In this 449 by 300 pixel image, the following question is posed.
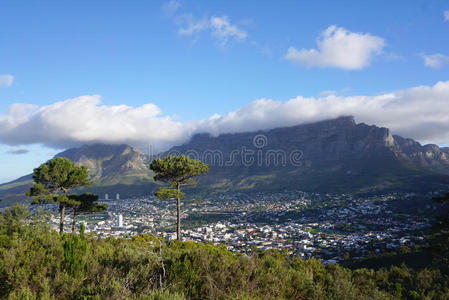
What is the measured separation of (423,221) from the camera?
6375 centimetres

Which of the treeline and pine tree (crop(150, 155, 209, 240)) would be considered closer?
the treeline

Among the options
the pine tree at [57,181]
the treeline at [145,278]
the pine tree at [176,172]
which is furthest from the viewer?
the pine tree at [57,181]

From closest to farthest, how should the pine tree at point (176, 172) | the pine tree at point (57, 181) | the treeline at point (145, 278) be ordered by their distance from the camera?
the treeline at point (145, 278), the pine tree at point (176, 172), the pine tree at point (57, 181)

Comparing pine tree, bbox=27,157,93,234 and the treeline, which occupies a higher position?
pine tree, bbox=27,157,93,234

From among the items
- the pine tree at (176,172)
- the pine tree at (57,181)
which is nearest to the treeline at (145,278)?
the pine tree at (176,172)

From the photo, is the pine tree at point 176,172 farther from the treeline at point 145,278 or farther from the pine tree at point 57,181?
the treeline at point 145,278

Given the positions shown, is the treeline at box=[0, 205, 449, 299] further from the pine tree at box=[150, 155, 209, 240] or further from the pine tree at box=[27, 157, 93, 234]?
the pine tree at box=[27, 157, 93, 234]

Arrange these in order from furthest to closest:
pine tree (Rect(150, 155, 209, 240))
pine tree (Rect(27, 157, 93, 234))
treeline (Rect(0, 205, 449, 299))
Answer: pine tree (Rect(27, 157, 93, 234)) < pine tree (Rect(150, 155, 209, 240)) < treeline (Rect(0, 205, 449, 299))

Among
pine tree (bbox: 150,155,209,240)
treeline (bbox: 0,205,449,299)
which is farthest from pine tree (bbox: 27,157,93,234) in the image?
Result: treeline (bbox: 0,205,449,299)

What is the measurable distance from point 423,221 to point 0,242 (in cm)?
8112

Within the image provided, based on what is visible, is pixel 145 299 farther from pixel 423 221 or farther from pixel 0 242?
pixel 423 221

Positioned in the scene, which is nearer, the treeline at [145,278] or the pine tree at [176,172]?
the treeline at [145,278]

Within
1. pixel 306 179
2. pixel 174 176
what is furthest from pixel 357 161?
pixel 174 176

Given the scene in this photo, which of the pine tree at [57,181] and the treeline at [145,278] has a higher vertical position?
the pine tree at [57,181]
